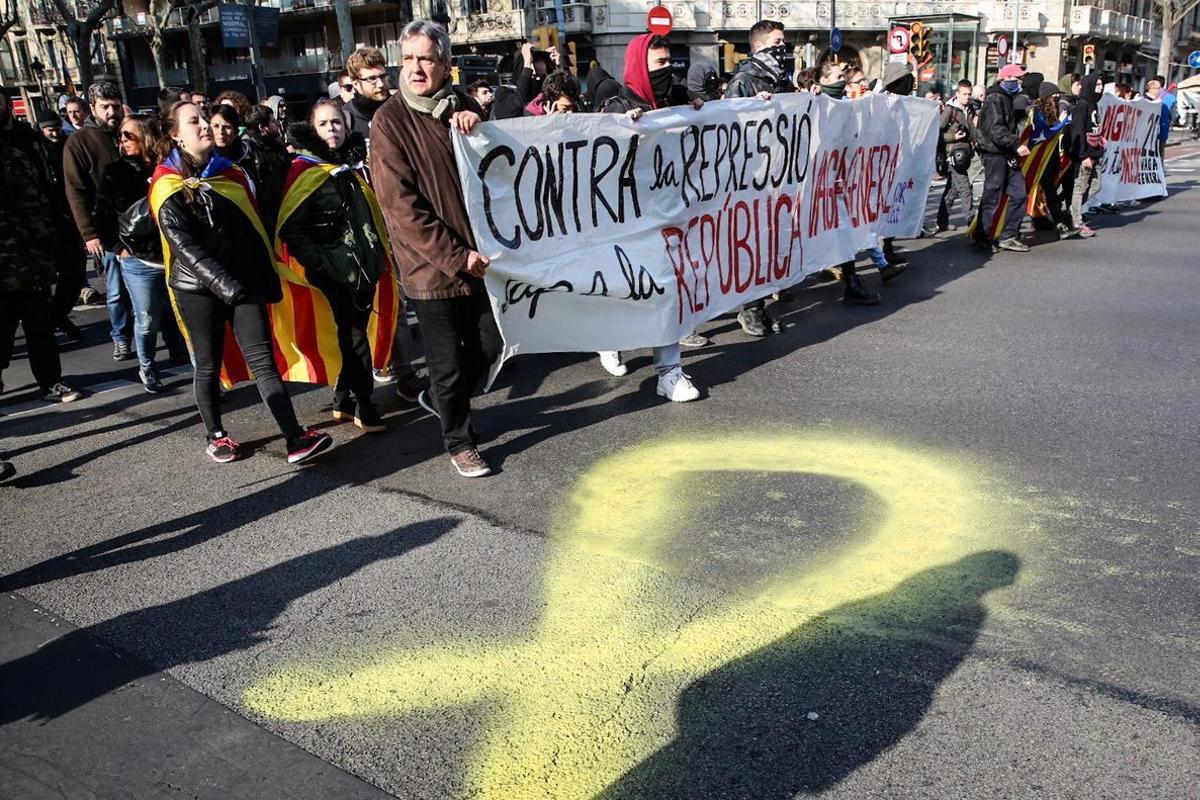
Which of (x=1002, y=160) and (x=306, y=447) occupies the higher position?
(x=1002, y=160)

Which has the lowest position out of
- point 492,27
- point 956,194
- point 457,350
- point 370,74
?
point 956,194

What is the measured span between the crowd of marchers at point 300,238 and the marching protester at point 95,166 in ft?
0.04

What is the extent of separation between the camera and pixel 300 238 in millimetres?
5152

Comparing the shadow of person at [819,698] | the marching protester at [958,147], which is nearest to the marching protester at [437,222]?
the shadow of person at [819,698]

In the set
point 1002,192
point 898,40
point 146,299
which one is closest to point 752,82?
point 1002,192

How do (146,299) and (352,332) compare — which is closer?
(352,332)

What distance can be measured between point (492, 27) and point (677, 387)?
152ft

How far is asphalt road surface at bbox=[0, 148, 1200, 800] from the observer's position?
2.59 meters

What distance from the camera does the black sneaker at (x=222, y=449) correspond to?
507 cm

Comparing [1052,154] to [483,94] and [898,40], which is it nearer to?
[483,94]

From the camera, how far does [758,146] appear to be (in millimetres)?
6566

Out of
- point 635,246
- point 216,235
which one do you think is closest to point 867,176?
point 635,246

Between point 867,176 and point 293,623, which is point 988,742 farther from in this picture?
point 867,176

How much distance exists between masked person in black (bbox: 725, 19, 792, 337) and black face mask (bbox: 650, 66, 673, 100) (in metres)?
0.70
